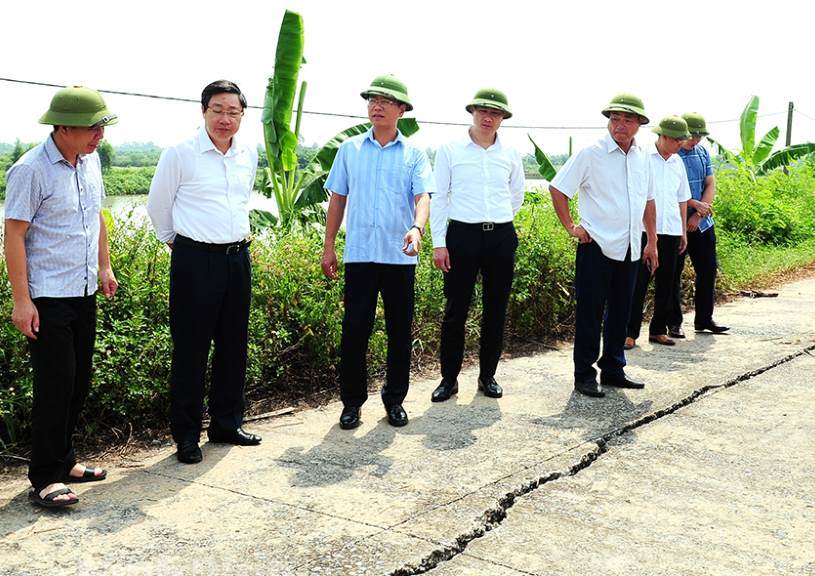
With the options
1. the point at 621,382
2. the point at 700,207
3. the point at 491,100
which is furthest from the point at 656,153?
the point at 491,100

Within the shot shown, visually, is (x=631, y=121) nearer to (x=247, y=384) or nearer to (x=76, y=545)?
(x=247, y=384)

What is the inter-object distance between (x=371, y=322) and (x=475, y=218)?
952 millimetres

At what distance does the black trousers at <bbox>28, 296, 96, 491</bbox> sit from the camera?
3936mm

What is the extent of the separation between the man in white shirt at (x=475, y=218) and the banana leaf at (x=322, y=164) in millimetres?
4395

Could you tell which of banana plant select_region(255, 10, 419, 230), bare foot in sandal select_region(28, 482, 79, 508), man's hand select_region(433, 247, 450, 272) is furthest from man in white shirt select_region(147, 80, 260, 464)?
banana plant select_region(255, 10, 419, 230)

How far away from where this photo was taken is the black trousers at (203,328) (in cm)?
455

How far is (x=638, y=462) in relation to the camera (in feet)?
15.1

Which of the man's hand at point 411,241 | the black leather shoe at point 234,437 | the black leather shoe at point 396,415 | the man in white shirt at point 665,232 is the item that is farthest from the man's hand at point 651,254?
the black leather shoe at point 234,437

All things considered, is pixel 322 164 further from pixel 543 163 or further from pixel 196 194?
pixel 196 194

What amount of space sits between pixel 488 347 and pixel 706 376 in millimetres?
1623

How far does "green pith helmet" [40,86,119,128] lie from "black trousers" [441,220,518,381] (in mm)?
2455

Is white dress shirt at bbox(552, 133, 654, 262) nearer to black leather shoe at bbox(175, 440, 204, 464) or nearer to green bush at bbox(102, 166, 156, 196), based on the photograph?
black leather shoe at bbox(175, 440, 204, 464)

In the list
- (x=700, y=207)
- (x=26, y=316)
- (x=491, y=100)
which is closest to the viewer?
(x=26, y=316)

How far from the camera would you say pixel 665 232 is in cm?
750
